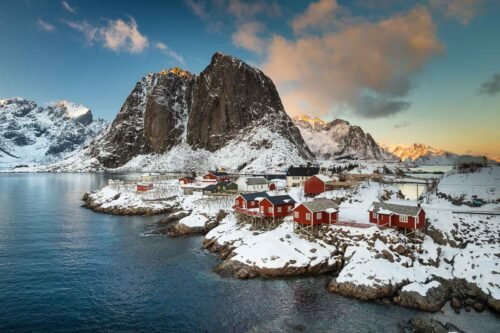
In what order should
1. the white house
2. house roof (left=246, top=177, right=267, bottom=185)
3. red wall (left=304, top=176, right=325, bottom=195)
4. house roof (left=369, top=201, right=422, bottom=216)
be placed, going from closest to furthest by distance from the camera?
house roof (left=369, top=201, right=422, bottom=216)
red wall (left=304, top=176, right=325, bottom=195)
the white house
house roof (left=246, top=177, right=267, bottom=185)

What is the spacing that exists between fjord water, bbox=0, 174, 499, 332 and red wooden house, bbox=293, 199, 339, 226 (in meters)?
11.5

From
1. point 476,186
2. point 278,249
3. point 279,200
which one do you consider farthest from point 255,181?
point 278,249

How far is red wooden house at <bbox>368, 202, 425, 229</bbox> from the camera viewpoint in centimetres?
4438

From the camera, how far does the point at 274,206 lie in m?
56.7

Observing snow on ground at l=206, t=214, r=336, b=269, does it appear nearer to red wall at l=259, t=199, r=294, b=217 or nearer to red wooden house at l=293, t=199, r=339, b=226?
red wooden house at l=293, t=199, r=339, b=226

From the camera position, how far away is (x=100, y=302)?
33.4 meters

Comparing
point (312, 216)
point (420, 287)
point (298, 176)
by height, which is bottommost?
point (420, 287)

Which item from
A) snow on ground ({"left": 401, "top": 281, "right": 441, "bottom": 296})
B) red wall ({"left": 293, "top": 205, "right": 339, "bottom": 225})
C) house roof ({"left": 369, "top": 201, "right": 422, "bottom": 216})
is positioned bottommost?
snow on ground ({"left": 401, "top": 281, "right": 441, "bottom": 296})

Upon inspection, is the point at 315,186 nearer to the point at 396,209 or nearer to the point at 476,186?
the point at 396,209

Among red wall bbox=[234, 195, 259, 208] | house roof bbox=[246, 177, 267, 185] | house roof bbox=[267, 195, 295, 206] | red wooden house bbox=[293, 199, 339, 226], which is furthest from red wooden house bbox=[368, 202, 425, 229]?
house roof bbox=[246, 177, 267, 185]

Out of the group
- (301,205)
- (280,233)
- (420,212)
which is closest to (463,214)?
(420,212)

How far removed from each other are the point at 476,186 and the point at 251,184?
177ft

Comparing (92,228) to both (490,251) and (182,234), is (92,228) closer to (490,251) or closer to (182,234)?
(182,234)

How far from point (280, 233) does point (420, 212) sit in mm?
19094
